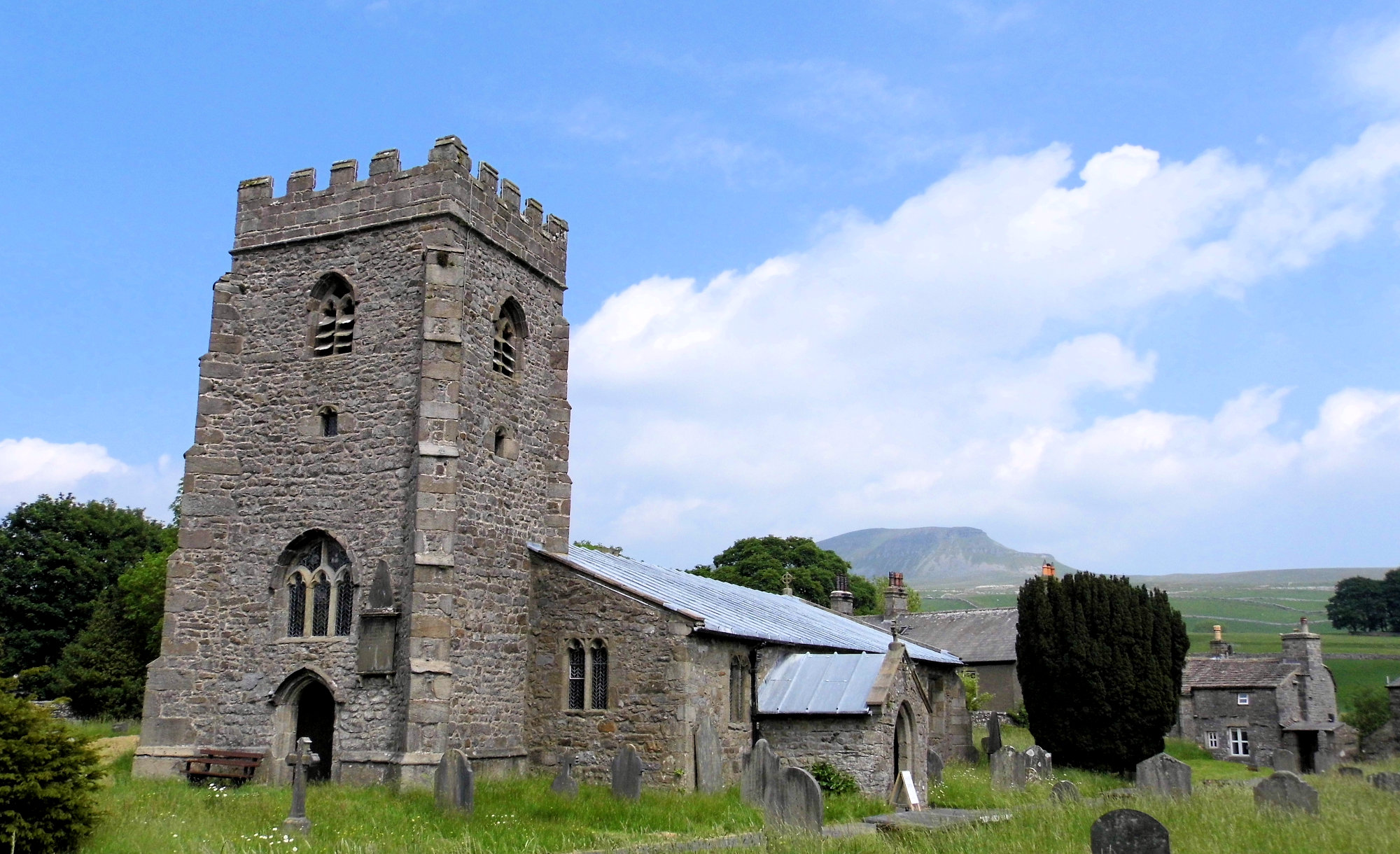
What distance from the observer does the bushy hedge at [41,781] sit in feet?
39.9

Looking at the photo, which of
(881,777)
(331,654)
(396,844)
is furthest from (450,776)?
(881,777)

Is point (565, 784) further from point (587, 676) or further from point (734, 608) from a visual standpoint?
point (734, 608)

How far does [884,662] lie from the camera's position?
23219 mm

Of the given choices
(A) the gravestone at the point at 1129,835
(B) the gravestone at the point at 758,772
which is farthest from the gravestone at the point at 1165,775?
(A) the gravestone at the point at 1129,835

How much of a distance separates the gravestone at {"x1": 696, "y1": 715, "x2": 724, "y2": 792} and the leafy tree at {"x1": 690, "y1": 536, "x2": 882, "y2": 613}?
41.9 metres

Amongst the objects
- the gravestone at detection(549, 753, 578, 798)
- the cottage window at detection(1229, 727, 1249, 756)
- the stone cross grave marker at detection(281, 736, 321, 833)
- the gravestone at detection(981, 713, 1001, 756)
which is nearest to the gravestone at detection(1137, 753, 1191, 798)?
the gravestone at detection(549, 753, 578, 798)

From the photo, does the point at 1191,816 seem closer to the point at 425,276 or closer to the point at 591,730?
the point at 591,730

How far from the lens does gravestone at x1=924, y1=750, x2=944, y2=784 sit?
2394 centimetres

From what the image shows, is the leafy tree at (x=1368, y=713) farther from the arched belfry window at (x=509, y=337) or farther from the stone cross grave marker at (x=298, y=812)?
the stone cross grave marker at (x=298, y=812)

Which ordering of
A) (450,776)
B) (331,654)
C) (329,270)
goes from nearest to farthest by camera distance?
(450,776)
(331,654)
(329,270)

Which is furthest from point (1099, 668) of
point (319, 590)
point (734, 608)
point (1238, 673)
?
point (319, 590)

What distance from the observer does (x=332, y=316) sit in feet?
74.2

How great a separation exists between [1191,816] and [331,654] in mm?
14676

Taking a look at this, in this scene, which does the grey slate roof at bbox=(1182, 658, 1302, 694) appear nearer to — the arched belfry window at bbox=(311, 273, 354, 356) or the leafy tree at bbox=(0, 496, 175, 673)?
the arched belfry window at bbox=(311, 273, 354, 356)
